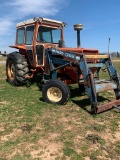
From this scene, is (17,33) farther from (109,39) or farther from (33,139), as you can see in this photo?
(109,39)

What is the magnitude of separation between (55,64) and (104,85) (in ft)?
6.98

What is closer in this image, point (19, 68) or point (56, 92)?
point (56, 92)

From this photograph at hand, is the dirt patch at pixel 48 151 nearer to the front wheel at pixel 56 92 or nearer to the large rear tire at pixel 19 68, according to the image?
the front wheel at pixel 56 92

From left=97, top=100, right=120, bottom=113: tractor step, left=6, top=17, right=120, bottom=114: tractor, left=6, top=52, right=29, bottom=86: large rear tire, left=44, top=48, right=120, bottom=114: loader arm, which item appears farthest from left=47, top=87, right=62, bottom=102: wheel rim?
left=6, top=52, right=29, bottom=86: large rear tire

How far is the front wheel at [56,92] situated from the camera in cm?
744

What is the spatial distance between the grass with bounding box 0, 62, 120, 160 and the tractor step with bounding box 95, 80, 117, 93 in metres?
0.66

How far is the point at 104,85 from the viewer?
Answer: 7258mm

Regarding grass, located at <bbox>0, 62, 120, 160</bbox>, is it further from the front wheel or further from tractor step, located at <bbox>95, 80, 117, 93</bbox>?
tractor step, located at <bbox>95, 80, 117, 93</bbox>

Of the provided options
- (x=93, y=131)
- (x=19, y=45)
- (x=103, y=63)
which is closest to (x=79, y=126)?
(x=93, y=131)

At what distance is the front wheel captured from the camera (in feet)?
24.4

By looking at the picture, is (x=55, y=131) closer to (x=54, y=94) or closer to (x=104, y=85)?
(x=54, y=94)

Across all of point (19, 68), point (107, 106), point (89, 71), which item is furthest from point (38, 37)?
point (107, 106)

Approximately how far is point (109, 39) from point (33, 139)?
1557 inches

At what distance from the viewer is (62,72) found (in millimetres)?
8812
